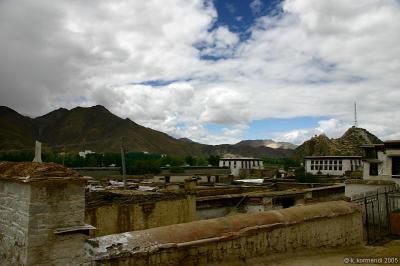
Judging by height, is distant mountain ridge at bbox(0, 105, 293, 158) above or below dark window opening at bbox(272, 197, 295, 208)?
above

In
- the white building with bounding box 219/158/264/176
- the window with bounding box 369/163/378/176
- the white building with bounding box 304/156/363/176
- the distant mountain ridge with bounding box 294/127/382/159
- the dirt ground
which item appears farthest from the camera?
the distant mountain ridge with bounding box 294/127/382/159

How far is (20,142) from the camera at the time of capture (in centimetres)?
13400

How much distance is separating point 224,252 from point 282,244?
74.6 inches

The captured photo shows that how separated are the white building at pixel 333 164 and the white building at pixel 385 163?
35.5m

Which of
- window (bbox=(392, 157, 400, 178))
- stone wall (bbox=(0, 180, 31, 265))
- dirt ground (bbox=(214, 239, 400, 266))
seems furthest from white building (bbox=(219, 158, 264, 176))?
stone wall (bbox=(0, 180, 31, 265))

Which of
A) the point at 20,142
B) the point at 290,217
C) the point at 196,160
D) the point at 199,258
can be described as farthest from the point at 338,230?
the point at 20,142

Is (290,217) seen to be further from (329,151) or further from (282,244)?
(329,151)

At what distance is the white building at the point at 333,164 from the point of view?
55.4 meters

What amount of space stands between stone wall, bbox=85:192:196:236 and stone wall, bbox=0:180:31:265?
10.1ft

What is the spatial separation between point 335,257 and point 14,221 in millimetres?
7967

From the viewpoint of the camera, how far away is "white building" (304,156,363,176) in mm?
55438

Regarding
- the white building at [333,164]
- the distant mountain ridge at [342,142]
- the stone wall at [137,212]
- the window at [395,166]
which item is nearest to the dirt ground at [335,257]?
the stone wall at [137,212]

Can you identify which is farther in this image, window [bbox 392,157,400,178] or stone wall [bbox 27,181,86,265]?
window [bbox 392,157,400,178]

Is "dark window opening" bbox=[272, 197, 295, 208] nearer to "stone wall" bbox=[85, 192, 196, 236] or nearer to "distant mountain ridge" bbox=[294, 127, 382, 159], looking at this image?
"stone wall" bbox=[85, 192, 196, 236]
